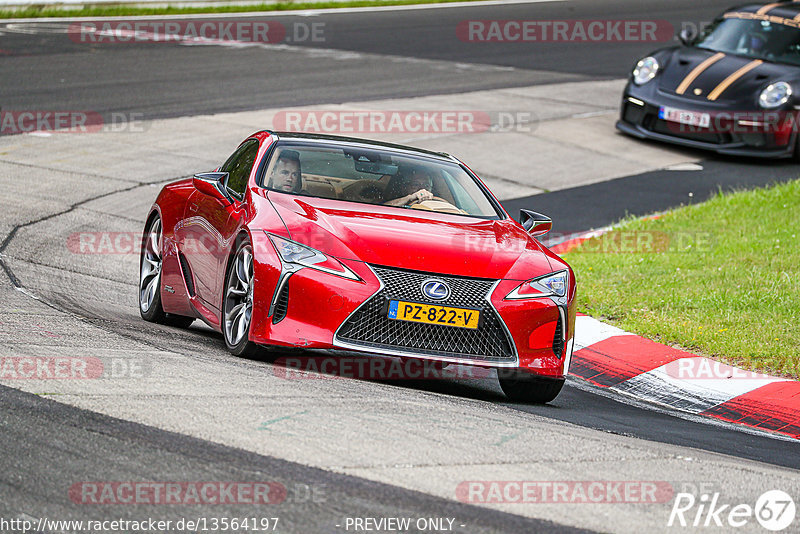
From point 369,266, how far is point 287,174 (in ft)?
4.64

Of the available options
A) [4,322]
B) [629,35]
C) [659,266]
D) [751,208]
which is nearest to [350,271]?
[4,322]

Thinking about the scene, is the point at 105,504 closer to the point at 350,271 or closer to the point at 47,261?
the point at 350,271

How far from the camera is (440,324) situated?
241 inches

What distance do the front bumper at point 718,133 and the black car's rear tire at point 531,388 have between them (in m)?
10.2

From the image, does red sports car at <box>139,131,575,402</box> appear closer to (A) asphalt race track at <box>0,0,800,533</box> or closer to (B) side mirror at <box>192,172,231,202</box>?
(B) side mirror at <box>192,172,231,202</box>

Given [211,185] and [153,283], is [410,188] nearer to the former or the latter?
[211,185]

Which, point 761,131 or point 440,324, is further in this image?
point 761,131

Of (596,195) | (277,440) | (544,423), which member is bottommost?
(596,195)

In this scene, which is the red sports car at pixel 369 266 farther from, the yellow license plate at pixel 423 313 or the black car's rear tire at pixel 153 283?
the black car's rear tire at pixel 153 283

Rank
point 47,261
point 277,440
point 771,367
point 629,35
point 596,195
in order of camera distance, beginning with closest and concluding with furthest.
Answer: point 277,440 → point 771,367 → point 47,261 → point 596,195 → point 629,35

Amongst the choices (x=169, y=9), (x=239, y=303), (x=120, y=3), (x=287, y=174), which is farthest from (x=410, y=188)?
(x=169, y=9)

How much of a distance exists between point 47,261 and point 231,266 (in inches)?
134

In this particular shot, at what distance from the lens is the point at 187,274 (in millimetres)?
7555

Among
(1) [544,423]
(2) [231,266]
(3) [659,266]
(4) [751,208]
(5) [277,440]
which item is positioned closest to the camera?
(5) [277,440]
